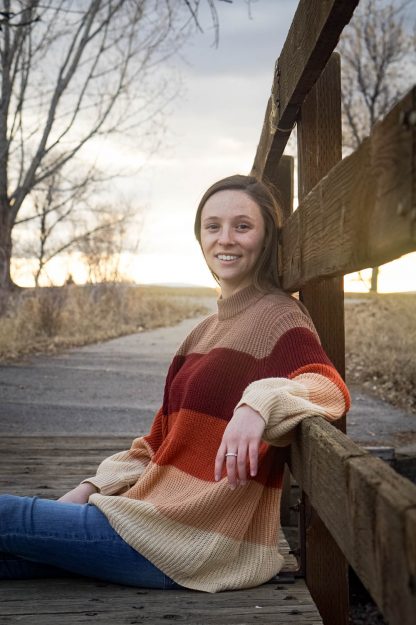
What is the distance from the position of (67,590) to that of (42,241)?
53.6 ft

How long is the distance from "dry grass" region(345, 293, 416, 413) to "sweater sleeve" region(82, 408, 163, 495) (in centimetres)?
512

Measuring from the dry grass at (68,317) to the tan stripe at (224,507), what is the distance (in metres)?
8.70

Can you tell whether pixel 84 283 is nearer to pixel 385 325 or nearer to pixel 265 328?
pixel 385 325

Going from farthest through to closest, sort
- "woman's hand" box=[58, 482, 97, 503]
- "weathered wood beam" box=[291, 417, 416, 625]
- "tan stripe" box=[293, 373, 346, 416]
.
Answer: "woman's hand" box=[58, 482, 97, 503] → "tan stripe" box=[293, 373, 346, 416] → "weathered wood beam" box=[291, 417, 416, 625]

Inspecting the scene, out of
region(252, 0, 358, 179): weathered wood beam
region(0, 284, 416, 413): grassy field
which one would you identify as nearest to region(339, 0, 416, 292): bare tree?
region(0, 284, 416, 413): grassy field

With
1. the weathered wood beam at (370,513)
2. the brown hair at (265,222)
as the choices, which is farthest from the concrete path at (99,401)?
the weathered wood beam at (370,513)

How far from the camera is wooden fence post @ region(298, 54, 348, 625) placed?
2.33 meters

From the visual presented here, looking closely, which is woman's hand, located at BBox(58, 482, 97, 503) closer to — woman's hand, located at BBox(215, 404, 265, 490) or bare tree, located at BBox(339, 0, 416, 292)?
woman's hand, located at BBox(215, 404, 265, 490)

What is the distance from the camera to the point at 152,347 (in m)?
12.9

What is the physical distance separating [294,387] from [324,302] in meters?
0.77

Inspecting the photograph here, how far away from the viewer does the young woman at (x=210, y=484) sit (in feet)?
6.56

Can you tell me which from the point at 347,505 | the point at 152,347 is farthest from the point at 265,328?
the point at 152,347

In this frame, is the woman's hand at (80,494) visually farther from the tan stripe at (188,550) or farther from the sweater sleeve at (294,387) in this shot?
the sweater sleeve at (294,387)

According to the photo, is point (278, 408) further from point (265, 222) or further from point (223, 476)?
point (265, 222)
